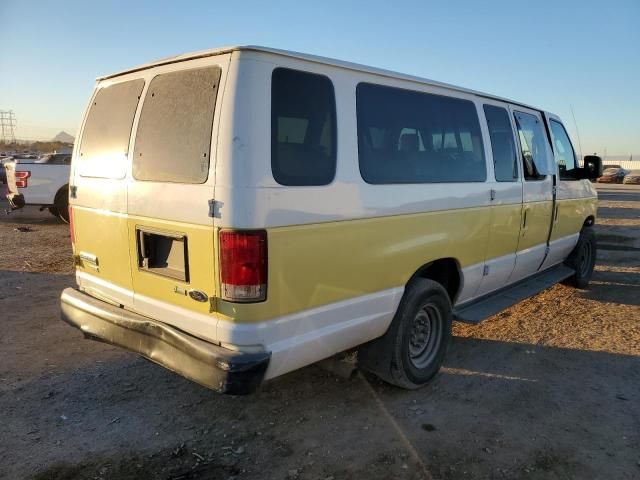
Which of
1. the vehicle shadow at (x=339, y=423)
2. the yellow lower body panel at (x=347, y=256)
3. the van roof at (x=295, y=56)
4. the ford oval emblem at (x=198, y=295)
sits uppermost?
the van roof at (x=295, y=56)

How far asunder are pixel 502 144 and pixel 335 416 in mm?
2892

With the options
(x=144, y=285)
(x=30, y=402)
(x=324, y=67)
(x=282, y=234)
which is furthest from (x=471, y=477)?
(x=30, y=402)

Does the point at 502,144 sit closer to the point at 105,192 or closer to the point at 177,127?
the point at 177,127

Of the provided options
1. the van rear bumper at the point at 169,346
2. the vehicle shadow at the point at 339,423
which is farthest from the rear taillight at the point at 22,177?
the van rear bumper at the point at 169,346

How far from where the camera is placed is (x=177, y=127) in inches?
115

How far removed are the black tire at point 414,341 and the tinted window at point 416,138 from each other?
888 mm

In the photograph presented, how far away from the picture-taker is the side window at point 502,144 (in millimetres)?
4508

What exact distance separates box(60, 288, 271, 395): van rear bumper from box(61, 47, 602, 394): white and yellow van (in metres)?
0.01

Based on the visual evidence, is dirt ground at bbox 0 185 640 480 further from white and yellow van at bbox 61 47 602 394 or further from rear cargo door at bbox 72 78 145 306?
rear cargo door at bbox 72 78 145 306

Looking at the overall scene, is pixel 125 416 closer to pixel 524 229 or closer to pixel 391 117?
pixel 391 117

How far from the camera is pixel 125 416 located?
348cm

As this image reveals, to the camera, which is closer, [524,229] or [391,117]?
[391,117]

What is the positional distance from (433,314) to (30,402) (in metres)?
3.15

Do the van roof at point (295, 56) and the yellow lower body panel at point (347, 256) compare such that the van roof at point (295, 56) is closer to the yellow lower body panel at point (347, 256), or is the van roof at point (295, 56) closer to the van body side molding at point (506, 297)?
the yellow lower body panel at point (347, 256)
